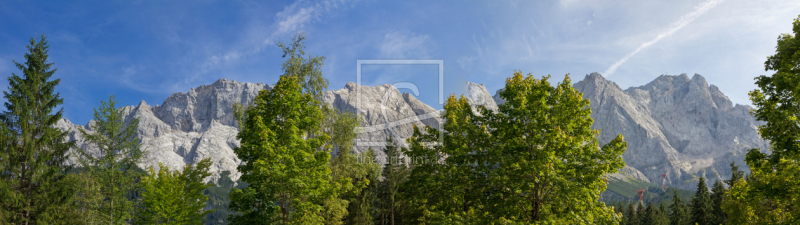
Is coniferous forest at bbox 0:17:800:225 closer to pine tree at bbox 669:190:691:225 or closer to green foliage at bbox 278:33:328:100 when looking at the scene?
green foliage at bbox 278:33:328:100

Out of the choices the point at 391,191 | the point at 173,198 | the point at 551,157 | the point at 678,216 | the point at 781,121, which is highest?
the point at 781,121

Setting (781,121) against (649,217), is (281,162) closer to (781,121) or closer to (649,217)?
(781,121)

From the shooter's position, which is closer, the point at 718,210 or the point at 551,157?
the point at 551,157

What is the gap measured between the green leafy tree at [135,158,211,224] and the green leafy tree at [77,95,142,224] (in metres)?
7.47

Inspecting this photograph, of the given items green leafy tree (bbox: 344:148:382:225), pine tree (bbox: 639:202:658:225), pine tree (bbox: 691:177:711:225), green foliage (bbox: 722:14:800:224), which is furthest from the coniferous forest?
pine tree (bbox: 639:202:658:225)

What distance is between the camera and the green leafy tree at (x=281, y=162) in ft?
46.3

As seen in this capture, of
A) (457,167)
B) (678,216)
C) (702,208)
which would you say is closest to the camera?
(457,167)

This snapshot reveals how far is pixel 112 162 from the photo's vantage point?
2502cm

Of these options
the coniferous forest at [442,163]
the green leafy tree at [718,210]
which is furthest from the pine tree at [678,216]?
the coniferous forest at [442,163]

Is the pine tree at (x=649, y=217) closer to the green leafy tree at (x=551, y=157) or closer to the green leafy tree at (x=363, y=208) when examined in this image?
the green leafy tree at (x=363, y=208)

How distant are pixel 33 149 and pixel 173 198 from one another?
26.6 feet

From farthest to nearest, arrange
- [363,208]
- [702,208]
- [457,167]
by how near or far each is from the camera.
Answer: [702,208] < [363,208] < [457,167]

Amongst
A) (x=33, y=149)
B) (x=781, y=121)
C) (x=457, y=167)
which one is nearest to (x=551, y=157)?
(x=457, y=167)

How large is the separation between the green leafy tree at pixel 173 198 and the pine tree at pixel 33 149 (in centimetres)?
526
